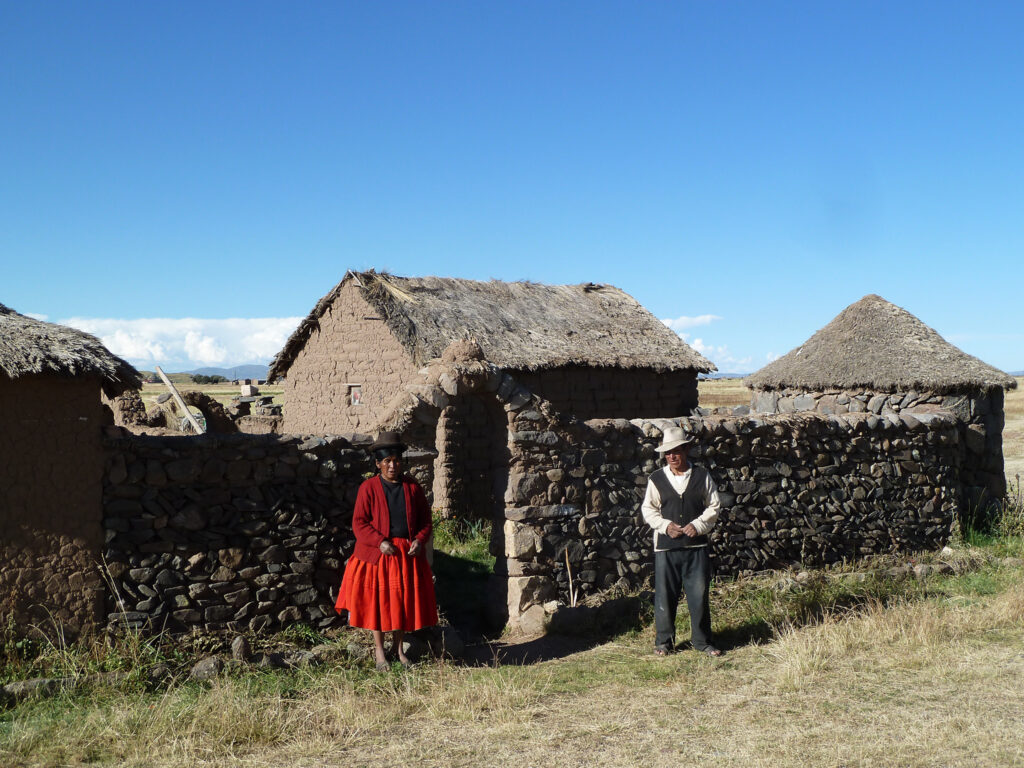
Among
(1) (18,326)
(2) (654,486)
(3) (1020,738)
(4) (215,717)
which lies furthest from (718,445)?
(1) (18,326)

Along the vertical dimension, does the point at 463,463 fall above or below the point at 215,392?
below

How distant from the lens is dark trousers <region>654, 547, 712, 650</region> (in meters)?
6.85

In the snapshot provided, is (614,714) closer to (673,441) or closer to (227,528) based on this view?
(673,441)

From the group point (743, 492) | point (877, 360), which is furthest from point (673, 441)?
point (877, 360)

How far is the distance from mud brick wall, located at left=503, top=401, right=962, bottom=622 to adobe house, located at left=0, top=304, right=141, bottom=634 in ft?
11.3

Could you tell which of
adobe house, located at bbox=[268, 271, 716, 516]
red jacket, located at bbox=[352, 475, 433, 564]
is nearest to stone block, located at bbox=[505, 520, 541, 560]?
red jacket, located at bbox=[352, 475, 433, 564]

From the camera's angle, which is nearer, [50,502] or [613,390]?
[50,502]

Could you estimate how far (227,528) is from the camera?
697 cm

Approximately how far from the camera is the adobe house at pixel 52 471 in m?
6.16

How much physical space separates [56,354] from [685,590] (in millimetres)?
4866

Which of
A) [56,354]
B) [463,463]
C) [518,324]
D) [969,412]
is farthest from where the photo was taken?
[518,324]

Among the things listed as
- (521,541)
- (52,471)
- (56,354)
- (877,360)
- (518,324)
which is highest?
(518,324)

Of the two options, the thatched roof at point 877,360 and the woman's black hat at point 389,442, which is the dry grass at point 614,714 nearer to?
the woman's black hat at point 389,442

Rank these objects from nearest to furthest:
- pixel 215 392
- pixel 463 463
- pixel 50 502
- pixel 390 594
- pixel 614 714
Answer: pixel 614 714, pixel 50 502, pixel 390 594, pixel 463 463, pixel 215 392
